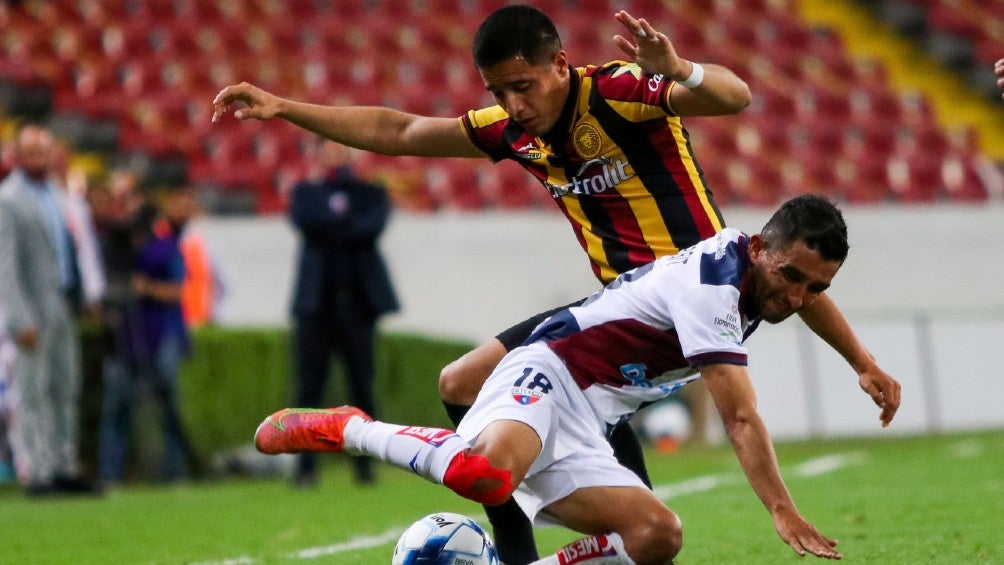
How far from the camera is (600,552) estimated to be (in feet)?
14.6

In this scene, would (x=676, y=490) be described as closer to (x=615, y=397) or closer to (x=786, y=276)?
(x=615, y=397)

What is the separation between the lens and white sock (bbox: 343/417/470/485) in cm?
443

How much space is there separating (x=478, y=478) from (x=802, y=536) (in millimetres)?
927

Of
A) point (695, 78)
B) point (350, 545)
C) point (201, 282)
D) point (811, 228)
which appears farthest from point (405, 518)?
point (201, 282)

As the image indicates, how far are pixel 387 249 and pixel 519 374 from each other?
10.8 m

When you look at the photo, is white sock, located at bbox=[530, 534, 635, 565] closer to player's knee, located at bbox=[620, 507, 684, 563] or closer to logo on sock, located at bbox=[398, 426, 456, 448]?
player's knee, located at bbox=[620, 507, 684, 563]

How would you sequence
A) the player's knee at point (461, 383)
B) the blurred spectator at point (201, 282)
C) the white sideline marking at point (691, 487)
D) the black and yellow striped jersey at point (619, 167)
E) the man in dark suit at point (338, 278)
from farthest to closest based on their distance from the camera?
the blurred spectator at point (201, 282) < the man in dark suit at point (338, 278) < the white sideline marking at point (691, 487) < the player's knee at point (461, 383) < the black and yellow striped jersey at point (619, 167)

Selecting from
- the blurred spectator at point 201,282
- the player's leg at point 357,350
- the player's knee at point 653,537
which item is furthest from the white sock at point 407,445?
the blurred spectator at point 201,282

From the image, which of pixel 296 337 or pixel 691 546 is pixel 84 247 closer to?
pixel 296 337

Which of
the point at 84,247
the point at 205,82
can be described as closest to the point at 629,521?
the point at 84,247

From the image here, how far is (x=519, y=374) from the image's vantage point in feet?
15.3

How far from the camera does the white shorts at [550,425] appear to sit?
14.9 ft

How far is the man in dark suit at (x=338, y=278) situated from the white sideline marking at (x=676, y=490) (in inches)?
84.9

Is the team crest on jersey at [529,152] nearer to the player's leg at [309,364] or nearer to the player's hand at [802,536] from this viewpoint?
the player's hand at [802,536]
